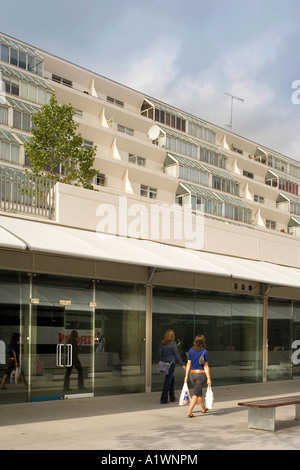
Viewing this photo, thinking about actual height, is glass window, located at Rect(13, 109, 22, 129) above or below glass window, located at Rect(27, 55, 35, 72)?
below

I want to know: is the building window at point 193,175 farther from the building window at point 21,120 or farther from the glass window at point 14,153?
the glass window at point 14,153

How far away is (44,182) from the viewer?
43.8ft

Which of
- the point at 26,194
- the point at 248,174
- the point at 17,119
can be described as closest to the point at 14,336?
the point at 26,194

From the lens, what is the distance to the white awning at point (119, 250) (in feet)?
34.1

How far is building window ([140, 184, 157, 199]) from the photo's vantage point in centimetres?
5581

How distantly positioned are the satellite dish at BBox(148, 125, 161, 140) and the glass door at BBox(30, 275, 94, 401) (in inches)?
1832

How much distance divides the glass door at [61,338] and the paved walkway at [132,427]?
34 cm

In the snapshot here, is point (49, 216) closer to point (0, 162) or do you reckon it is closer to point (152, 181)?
point (0, 162)

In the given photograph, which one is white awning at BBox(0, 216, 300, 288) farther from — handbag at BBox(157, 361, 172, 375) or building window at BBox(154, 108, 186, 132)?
building window at BBox(154, 108, 186, 132)

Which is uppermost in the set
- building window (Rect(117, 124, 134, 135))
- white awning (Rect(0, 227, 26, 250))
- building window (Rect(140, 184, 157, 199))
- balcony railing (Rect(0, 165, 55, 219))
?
building window (Rect(117, 124, 134, 135))

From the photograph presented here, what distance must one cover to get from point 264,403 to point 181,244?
6.96m

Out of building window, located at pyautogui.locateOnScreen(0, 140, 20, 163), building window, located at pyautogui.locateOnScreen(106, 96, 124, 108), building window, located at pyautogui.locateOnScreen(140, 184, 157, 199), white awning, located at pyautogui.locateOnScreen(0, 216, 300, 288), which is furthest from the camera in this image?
building window, located at pyautogui.locateOnScreen(106, 96, 124, 108)

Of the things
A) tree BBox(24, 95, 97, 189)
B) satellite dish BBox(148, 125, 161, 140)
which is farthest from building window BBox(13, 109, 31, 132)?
tree BBox(24, 95, 97, 189)
